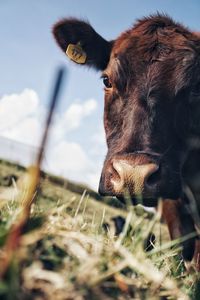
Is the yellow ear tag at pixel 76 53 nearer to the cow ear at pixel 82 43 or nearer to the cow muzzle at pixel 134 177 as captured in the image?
the cow ear at pixel 82 43

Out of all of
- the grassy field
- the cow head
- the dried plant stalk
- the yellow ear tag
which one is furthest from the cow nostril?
the yellow ear tag

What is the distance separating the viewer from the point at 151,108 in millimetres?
5625

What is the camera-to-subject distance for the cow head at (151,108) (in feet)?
15.8

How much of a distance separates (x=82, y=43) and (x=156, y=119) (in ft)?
8.86

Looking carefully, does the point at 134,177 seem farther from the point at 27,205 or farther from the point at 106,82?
the point at 27,205

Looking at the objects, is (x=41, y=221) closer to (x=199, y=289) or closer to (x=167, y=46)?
(x=199, y=289)

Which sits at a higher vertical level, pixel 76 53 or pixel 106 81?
pixel 76 53

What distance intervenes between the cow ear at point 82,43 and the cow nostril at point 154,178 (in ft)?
11.1

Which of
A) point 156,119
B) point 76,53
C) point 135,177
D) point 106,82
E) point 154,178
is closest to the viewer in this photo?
point 135,177

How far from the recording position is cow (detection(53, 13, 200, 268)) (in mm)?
4852

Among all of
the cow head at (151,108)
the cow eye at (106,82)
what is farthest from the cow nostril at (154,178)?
the cow eye at (106,82)

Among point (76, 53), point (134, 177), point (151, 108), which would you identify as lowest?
point (134, 177)

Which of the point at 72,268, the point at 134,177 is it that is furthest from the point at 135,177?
the point at 72,268

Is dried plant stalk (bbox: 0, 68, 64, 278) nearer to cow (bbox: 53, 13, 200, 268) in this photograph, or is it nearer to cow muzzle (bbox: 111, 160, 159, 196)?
cow muzzle (bbox: 111, 160, 159, 196)
